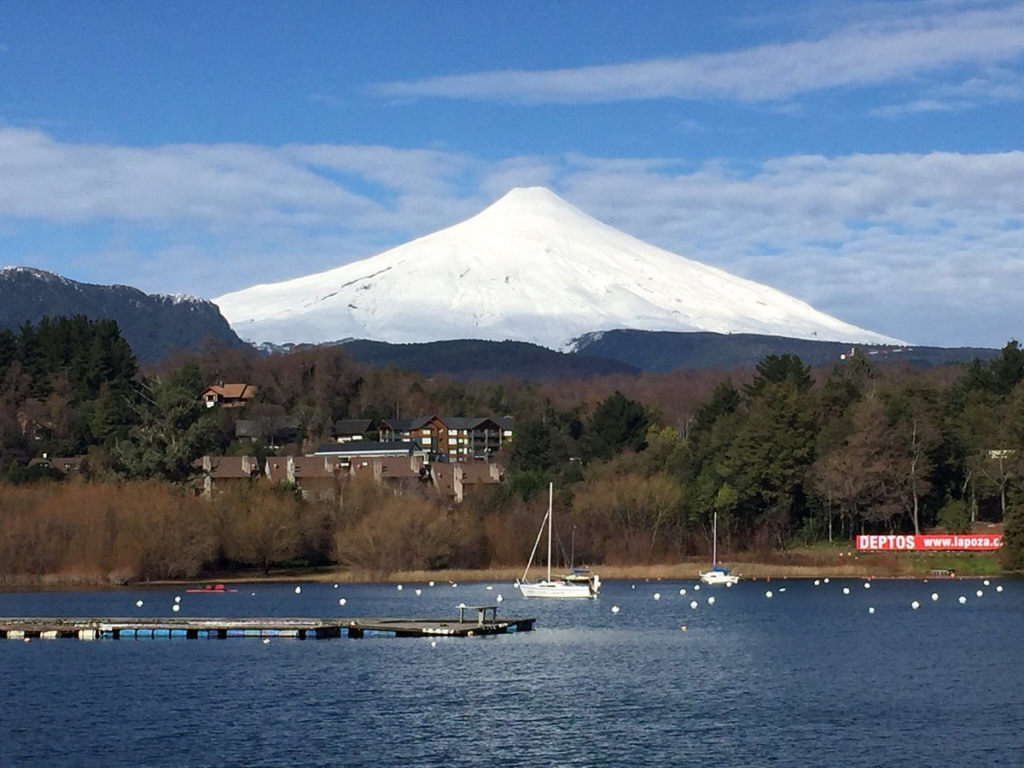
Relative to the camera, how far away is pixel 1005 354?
377ft

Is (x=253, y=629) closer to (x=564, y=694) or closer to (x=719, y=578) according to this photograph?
(x=564, y=694)

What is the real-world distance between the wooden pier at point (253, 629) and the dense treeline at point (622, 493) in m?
31.1

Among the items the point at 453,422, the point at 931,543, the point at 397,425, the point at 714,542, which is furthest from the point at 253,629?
the point at 453,422

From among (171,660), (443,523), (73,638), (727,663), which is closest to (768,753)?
(727,663)

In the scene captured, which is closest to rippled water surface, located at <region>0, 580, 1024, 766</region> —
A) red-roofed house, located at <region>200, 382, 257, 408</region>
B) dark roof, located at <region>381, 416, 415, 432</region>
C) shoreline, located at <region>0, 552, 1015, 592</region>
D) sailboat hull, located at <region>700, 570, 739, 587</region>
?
sailboat hull, located at <region>700, 570, 739, 587</region>

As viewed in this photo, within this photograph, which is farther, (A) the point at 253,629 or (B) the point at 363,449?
(B) the point at 363,449

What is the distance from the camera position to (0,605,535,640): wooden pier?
60.2m

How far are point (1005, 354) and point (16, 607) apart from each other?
68.8 m

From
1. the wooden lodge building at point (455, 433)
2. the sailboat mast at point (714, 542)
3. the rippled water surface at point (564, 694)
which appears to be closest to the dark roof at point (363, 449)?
the wooden lodge building at point (455, 433)

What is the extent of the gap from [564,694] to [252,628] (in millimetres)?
18858

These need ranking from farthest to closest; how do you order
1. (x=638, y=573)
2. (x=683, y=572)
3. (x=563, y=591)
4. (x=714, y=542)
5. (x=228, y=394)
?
(x=228, y=394)
(x=638, y=573)
(x=683, y=572)
(x=714, y=542)
(x=563, y=591)

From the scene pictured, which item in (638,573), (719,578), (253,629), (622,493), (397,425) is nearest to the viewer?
(253,629)

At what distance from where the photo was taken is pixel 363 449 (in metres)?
139

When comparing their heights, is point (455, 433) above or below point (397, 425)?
below
